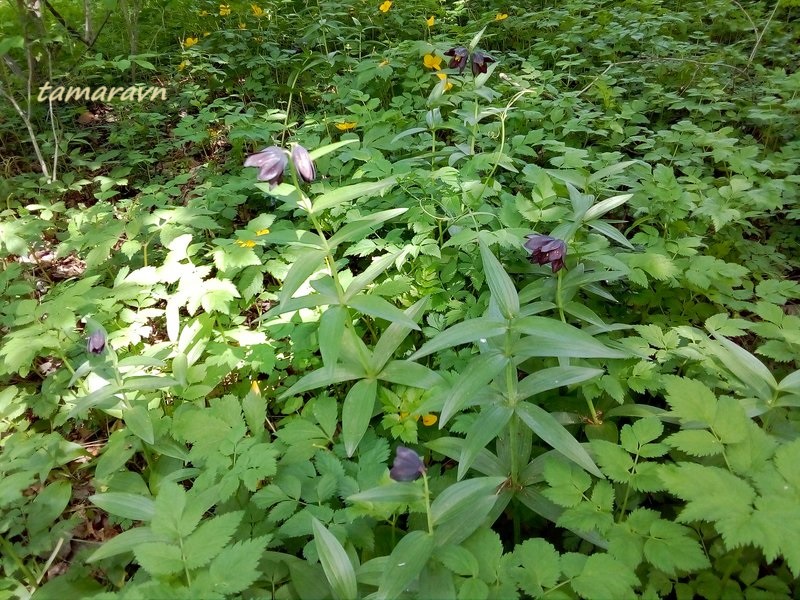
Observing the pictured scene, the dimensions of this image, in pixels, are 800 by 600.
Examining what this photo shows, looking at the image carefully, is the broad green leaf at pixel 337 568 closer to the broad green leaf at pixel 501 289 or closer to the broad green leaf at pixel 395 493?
the broad green leaf at pixel 395 493

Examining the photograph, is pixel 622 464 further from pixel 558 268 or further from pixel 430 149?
pixel 430 149

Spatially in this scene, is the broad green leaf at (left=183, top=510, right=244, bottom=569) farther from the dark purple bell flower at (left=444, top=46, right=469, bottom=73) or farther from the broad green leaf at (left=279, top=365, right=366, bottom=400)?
the dark purple bell flower at (left=444, top=46, right=469, bottom=73)

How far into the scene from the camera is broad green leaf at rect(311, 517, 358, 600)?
125cm

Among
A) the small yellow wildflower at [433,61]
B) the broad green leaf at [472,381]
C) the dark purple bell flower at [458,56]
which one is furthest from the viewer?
the small yellow wildflower at [433,61]

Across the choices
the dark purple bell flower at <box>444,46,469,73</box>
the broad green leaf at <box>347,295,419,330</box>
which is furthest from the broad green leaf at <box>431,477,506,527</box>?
the dark purple bell flower at <box>444,46,469,73</box>

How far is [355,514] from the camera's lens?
1294mm

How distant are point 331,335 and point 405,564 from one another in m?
0.67

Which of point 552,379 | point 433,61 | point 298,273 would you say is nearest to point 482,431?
point 552,379

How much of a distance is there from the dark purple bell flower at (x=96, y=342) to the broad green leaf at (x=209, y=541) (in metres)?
0.87

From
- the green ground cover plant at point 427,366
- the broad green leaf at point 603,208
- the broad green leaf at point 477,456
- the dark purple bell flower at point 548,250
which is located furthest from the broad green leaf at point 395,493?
the broad green leaf at point 603,208

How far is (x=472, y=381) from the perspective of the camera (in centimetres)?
133

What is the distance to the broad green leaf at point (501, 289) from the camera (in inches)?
55.1

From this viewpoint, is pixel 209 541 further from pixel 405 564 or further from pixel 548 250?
pixel 548 250

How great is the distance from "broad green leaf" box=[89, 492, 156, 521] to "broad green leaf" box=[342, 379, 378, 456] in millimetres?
647
